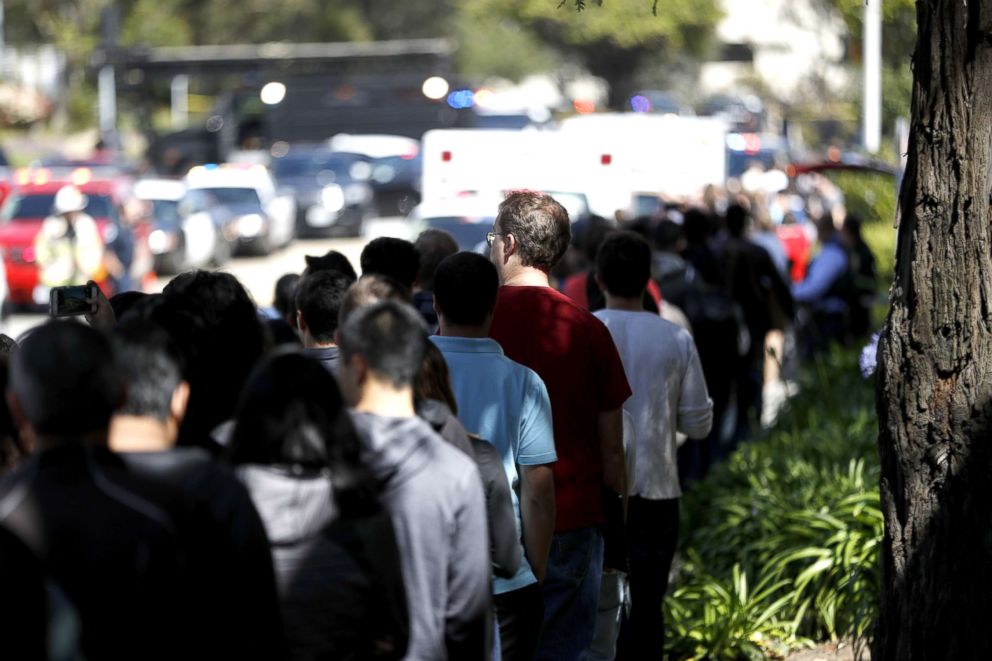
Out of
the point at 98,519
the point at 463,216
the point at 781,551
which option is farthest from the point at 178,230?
the point at 98,519

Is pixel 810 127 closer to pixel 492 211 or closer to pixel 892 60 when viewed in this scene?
pixel 892 60

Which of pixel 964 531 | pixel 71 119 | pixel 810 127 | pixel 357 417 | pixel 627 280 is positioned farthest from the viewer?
pixel 71 119

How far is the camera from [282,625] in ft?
11.4

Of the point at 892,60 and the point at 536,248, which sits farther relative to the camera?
the point at 892,60

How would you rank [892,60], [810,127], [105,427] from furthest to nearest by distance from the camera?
[810,127]
[892,60]
[105,427]

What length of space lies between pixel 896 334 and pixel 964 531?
2.23 feet

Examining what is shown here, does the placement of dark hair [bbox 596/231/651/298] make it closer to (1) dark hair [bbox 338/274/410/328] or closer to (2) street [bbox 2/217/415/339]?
(1) dark hair [bbox 338/274/410/328]

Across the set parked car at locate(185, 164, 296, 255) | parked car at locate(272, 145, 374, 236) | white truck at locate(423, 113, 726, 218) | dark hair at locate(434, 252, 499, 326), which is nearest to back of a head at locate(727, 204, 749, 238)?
white truck at locate(423, 113, 726, 218)

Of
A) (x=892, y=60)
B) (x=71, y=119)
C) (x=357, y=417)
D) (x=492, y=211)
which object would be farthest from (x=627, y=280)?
(x=71, y=119)

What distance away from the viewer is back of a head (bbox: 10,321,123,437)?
10.6 feet

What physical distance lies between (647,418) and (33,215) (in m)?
18.2

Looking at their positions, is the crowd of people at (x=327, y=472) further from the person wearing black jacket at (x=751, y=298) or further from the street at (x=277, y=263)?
the street at (x=277, y=263)

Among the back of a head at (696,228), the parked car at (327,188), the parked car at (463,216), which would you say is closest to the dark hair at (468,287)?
the back of a head at (696,228)

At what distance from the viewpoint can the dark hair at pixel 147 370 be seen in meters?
3.48
